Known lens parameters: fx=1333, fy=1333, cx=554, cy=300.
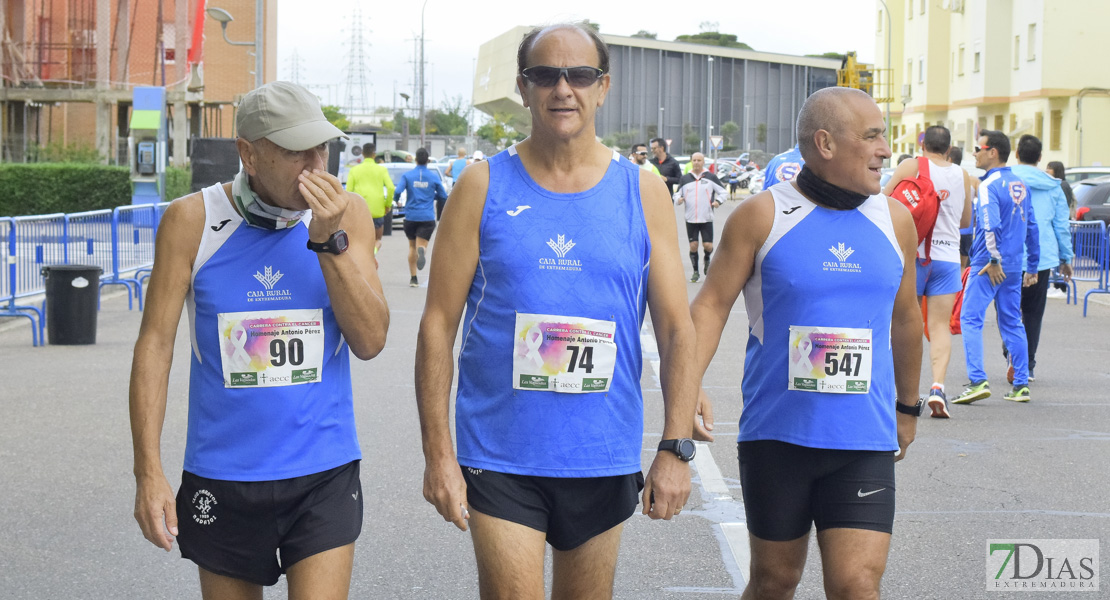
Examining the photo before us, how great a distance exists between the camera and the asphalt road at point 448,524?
5496 mm

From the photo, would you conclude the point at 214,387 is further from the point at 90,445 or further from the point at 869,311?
the point at 90,445

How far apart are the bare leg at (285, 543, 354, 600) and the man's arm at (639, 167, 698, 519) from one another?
2.63 feet

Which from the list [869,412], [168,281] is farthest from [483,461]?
[869,412]

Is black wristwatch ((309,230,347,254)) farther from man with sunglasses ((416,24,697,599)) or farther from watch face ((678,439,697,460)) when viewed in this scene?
watch face ((678,439,697,460))

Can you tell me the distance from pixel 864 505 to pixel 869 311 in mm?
601

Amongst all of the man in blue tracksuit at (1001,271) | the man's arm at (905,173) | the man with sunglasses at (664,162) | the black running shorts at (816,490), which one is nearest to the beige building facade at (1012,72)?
the man with sunglasses at (664,162)

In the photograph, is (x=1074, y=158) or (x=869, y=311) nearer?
(x=869, y=311)

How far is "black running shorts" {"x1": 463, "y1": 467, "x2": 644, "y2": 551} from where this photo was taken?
3465mm

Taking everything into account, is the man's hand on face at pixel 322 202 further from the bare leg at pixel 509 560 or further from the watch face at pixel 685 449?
the watch face at pixel 685 449

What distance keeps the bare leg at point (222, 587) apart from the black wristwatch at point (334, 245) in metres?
0.88

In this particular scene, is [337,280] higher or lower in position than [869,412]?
higher

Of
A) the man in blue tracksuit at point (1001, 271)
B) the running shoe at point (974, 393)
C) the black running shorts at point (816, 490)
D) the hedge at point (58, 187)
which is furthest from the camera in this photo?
the hedge at point (58, 187)

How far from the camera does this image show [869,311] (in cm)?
409

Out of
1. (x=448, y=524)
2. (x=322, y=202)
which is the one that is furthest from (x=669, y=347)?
(x=448, y=524)
